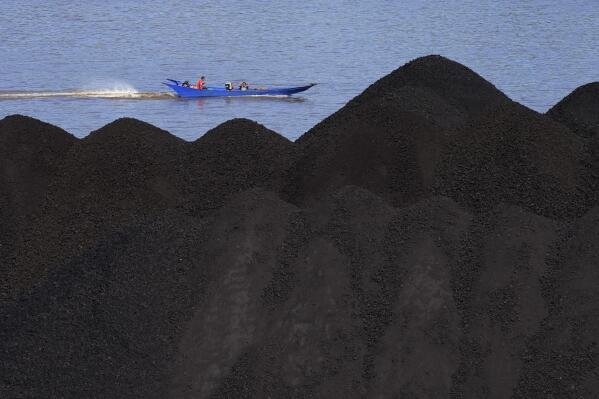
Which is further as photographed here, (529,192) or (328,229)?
(529,192)

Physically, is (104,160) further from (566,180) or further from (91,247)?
(566,180)

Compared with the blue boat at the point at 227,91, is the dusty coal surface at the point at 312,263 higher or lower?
higher

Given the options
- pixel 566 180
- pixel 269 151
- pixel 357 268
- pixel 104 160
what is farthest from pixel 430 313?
pixel 104 160

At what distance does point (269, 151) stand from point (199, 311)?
6.45m

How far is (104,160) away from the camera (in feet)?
71.8

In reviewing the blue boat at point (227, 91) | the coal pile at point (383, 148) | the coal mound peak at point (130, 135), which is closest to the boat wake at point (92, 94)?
the blue boat at point (227, 91)

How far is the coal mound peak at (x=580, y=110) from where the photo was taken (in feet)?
87.9

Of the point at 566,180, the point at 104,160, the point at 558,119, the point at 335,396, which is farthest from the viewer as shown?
the point at 558,119

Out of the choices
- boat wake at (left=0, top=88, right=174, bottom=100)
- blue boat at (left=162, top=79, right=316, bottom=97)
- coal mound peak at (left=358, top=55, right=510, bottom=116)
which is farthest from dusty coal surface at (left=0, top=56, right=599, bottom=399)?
boat wake at (left=0, top=88, right=174, bottom=100)

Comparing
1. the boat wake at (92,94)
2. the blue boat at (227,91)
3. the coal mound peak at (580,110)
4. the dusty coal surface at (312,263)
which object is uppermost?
the coal mound peak at (580,110)

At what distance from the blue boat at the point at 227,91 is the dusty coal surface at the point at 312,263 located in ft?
80.9

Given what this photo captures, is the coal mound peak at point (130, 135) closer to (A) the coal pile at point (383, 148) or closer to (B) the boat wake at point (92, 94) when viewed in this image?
(A) the coal pile at point (383, 148)

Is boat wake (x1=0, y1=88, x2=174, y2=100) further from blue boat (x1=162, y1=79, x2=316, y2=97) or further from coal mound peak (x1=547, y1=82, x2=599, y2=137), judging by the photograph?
coal mound peak (x1=547, y1=82, x2=599, y2=137)

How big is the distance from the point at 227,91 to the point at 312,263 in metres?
30.8
